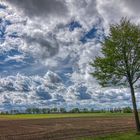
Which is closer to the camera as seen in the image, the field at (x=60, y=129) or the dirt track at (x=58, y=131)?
the dirt track at (x=58, y=131)

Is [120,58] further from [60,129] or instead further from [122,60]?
[60,129]

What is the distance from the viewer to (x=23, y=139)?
1379 inches

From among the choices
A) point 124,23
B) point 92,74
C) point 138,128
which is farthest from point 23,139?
point 124,23

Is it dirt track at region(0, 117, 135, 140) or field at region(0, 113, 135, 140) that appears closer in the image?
dirt track at region(0, 117, 135, 140)

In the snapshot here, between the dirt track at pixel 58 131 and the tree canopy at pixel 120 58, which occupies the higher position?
the tree canopy at pixel 120 58

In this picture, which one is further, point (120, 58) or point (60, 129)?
point (60, 129)

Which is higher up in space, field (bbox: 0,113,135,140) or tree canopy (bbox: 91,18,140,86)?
tree canopy (bbox: 91,18,140,86)

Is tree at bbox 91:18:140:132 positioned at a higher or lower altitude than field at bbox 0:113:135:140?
higher

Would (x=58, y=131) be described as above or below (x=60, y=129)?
below

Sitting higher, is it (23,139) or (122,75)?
(122,75)

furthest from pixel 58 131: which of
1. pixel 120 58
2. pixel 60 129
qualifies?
pixel 120 58

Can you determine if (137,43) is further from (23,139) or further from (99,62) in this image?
(23,139)

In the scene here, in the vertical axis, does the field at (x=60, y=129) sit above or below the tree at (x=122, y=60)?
below

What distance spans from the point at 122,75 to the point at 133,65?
165 centimetres
